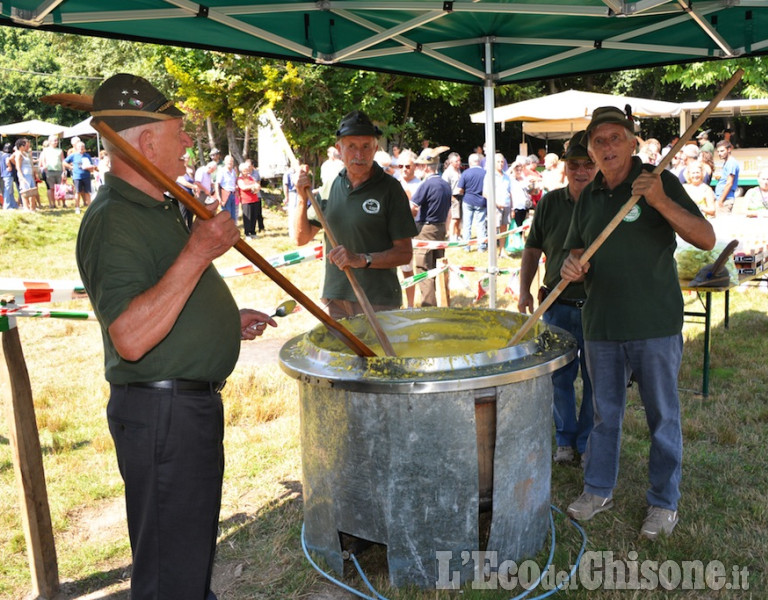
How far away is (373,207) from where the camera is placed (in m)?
4.36

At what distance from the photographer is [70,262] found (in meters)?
13.4

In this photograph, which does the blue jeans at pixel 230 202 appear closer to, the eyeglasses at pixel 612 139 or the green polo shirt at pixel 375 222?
the green polo shirt at pixel 375 222

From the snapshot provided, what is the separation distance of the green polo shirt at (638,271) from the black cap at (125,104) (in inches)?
86.8

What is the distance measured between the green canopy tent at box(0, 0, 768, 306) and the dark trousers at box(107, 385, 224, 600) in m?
1.75

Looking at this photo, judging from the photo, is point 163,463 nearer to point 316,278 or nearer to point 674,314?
point 674,314

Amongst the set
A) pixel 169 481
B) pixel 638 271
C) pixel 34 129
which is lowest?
pixel 169 481

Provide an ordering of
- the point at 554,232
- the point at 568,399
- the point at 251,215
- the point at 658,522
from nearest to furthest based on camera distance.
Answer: the point at 658,522
the point at 554,232
the point at 568,399
the point at 251,215

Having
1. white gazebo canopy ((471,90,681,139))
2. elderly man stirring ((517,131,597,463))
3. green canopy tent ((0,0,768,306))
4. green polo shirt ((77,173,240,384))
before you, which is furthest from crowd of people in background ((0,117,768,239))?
green polo shirt ((77,173,240,384))

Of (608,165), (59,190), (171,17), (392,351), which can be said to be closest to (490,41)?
(608,165)

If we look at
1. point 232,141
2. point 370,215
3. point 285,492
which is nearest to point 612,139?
point 370,215

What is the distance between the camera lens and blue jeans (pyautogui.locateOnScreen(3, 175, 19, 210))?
18.5 m

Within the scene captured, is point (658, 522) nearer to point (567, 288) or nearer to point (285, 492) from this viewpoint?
point (567, 288)

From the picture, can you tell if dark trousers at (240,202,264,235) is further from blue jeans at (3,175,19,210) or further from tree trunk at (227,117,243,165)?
blue jeans at (3,175,19,210)

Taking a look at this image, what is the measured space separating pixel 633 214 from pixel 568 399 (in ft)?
5.19
